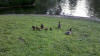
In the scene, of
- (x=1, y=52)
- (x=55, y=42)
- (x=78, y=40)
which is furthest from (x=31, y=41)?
(x=78, y=40)

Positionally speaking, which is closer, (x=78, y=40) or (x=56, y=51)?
(x=56, y=51)

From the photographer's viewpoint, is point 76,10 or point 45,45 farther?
point 76,10

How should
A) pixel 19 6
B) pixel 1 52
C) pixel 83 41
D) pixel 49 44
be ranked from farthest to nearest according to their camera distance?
pixel 19 6
pixel 83 41
pixel 49 44
pixel 1 52

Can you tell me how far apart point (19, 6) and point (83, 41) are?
148ft

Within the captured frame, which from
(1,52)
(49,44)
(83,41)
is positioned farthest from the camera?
(83,41)

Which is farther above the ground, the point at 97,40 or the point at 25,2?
the point at 25,2

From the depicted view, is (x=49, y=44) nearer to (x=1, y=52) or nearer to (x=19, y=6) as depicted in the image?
(x=1, y=52)

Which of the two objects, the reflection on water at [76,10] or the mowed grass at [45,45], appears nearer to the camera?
the mowed grass at [45,45]

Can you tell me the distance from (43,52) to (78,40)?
5432mm

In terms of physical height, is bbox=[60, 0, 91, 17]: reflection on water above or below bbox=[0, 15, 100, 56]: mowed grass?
above

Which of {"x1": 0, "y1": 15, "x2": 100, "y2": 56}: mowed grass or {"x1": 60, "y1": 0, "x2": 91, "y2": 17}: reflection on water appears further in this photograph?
{"x1": 60, "y1": 0, "x2": 91, "y2": 17}: reflection on water

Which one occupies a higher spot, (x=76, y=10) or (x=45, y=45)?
(x=76, y=10)

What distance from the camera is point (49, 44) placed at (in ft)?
47.8

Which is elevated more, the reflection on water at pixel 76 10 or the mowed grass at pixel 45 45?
the reflection on water at pixel 76 10
